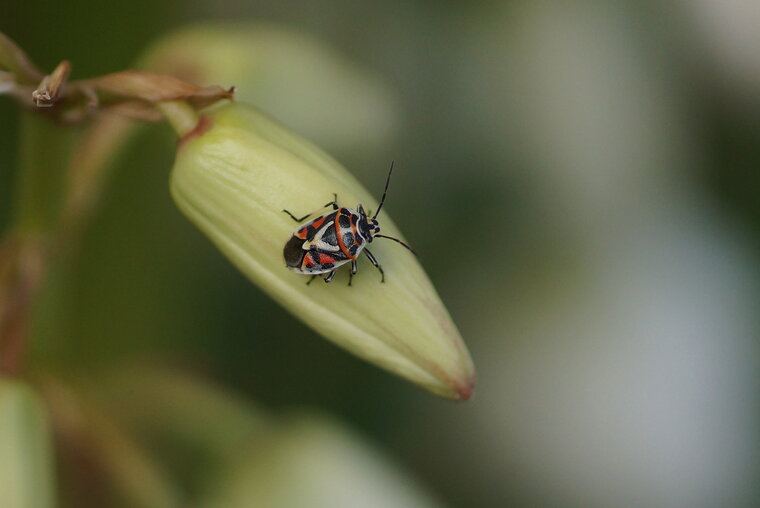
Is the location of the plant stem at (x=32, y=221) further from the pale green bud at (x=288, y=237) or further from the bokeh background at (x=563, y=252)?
the bokeh background at (x=563, y=252)

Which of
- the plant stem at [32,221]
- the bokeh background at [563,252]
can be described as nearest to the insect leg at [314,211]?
the plant stem at [32,221]

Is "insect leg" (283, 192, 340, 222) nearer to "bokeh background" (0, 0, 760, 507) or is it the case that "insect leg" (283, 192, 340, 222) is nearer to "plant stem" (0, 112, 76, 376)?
"plant stem" (0, 112, 76, 376)

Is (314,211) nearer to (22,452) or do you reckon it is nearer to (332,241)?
(332,241)

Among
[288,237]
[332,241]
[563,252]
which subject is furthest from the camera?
[563,252]

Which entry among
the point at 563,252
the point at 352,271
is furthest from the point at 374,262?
the point at 563,252

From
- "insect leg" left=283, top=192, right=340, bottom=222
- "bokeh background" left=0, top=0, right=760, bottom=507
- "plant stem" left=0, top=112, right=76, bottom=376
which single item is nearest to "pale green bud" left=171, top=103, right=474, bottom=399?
"insect leg" left=283, top=192, right=340, bottom=222

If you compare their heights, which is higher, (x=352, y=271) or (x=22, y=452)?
(x=352, y=271)
